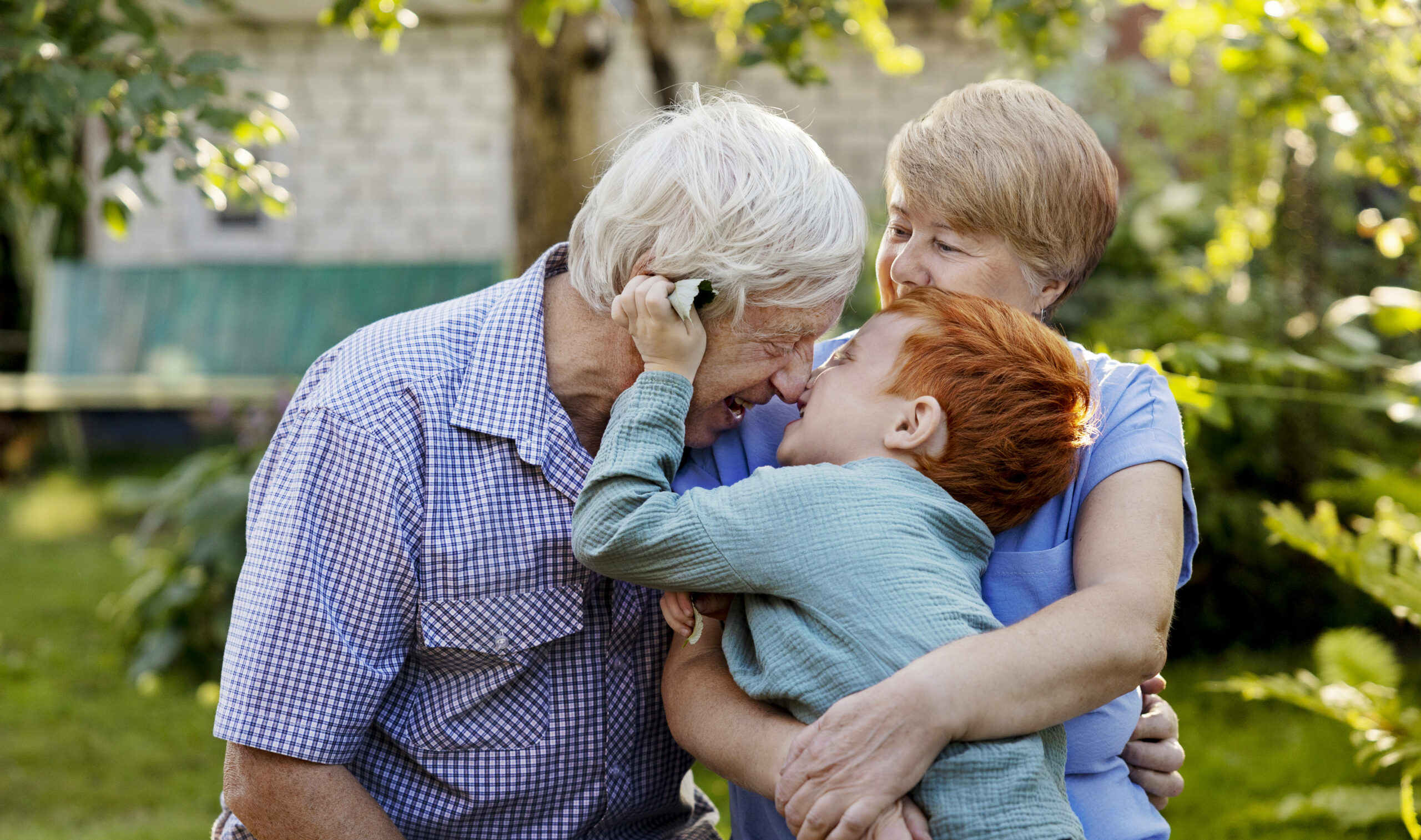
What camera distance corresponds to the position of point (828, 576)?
1.42 m

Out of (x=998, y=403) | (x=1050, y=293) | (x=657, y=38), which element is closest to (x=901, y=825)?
(x=998, y=403)

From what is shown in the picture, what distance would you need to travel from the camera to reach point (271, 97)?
2.73m

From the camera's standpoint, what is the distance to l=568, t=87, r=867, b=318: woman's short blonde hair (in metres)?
1.60

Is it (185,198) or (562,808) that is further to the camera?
(185,198)

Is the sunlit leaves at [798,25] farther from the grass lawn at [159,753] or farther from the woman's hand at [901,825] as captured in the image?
the grass lawn at [159,753]

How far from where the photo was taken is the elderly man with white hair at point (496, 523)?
157cm

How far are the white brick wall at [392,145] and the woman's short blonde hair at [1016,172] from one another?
8143 mm

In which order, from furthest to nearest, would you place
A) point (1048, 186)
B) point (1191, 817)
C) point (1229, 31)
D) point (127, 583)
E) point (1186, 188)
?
point (1186, 188), point (127, 583), point (1191, 817), point (1229, 31), point (1048, 186)

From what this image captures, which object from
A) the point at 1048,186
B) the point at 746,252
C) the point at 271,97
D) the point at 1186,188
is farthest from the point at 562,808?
the point at 1186,188

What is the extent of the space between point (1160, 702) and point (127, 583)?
20.3 feet

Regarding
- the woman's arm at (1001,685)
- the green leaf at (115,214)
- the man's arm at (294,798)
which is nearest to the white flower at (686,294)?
the woman's arm at (1001,685)

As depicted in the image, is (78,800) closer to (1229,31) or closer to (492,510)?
(492,510)

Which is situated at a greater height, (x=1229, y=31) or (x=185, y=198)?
(x=1229, y=31)

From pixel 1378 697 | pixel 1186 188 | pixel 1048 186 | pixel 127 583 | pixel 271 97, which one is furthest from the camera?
pixel 1186 188
